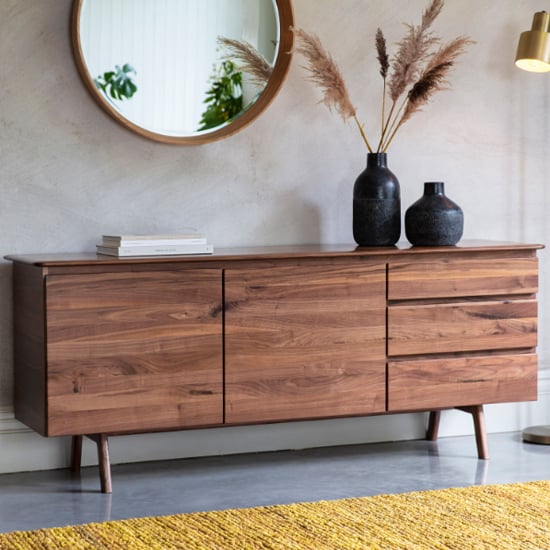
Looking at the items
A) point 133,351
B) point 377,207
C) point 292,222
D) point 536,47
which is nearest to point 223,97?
point 292,222

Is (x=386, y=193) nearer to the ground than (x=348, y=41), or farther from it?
nearer to the ground

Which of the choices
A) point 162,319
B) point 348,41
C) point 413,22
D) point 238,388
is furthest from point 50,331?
point 413,22

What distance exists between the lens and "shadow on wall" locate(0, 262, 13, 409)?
3156 mm

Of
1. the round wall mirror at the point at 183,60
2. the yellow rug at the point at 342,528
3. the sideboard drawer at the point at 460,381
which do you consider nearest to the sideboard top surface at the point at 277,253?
the sideboard drawer at the point at 460,381

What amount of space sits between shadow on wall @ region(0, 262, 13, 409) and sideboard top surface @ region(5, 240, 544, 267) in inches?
3.6

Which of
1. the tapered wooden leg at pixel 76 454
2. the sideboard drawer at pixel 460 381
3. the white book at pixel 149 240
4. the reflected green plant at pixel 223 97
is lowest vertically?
the tapered wooden leg at pixel 76 454

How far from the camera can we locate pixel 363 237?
10.9ft

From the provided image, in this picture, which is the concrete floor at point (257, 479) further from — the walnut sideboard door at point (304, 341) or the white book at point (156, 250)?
the white book at point (156, 250)

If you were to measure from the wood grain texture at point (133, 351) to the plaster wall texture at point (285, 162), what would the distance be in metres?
0.42

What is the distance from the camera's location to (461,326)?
3.21 meters

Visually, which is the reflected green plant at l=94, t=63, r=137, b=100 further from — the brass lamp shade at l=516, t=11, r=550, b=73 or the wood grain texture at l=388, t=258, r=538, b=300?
the brass lamp shade at l=516, t=11, r=550, b=73

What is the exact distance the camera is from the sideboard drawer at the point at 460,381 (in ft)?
10.4

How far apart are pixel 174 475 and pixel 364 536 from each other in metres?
0.86

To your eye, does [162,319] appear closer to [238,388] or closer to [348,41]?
[238,388]
